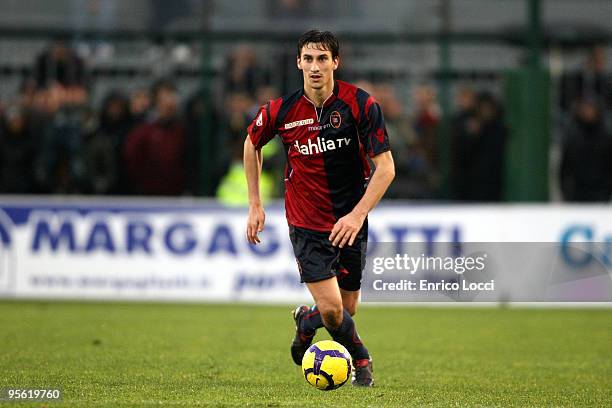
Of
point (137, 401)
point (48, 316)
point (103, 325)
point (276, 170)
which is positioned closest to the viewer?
point (137, 401)

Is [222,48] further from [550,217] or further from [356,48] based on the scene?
[550,217]

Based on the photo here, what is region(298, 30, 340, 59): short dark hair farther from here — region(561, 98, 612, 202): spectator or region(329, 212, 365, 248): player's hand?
region(561, 98, 612, 202): spectator

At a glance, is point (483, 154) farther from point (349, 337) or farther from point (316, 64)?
point (316, 64)

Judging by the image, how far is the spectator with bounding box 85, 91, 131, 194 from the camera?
16328mm

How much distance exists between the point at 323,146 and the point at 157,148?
9066 millimetres

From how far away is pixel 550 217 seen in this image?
50.6 ft

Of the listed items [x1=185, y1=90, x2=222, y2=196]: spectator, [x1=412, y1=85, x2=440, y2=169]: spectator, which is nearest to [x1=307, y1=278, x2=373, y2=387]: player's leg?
[x1=412, y1=85, x2=440, y2=169]: spectator

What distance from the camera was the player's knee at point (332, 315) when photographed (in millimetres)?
7582

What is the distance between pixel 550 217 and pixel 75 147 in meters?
6.27

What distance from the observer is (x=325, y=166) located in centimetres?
763

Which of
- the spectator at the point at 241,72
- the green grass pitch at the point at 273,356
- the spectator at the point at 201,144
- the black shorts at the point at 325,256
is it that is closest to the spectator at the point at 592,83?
the green grass pitch at the point at 273,356

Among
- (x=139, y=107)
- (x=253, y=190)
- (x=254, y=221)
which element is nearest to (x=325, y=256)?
(x=254, y=221)

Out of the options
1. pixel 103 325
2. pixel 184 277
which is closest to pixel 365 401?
pixel 103 325

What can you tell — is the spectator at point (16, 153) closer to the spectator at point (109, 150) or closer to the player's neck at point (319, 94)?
the spectator at point (109, 150)
